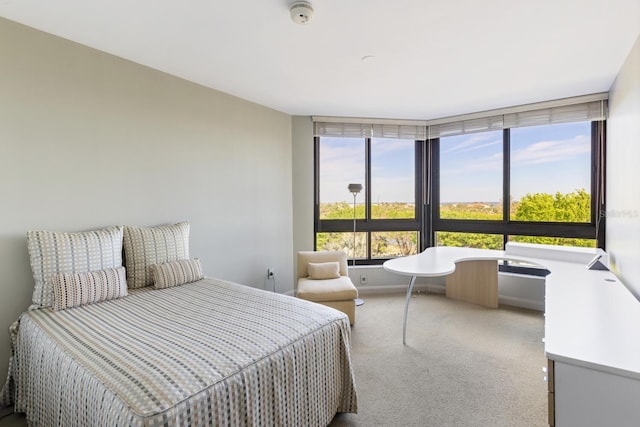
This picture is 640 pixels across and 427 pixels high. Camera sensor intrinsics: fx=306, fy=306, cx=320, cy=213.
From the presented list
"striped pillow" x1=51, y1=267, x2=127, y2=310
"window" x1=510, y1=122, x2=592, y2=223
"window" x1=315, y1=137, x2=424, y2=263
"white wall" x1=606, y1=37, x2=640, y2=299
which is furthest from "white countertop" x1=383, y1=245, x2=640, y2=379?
"striped pillow" x1=51, y1=267, x2=127, y2=310

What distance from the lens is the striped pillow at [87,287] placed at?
1.86m

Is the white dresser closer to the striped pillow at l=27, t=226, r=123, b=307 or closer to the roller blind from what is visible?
the roller blind

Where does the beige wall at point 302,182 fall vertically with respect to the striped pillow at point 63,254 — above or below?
above

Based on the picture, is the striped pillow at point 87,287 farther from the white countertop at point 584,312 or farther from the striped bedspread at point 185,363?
the white countertop at point 584,312

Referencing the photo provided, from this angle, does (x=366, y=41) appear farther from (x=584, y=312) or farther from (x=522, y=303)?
(x=522, y=303)

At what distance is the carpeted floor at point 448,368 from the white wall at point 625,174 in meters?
0.98

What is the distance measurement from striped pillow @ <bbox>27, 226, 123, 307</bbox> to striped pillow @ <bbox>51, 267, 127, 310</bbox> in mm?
56

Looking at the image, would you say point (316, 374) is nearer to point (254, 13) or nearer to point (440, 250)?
point (254, 13)

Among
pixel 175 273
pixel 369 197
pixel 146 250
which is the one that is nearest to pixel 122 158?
pixel 146 250

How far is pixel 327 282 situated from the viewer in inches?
130

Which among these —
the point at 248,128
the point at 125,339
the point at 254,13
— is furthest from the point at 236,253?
the point at 254,13

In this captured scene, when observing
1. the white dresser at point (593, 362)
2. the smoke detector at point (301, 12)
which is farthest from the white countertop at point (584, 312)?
the smoke detector at point (301, 12)

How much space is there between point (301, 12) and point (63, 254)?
207cm

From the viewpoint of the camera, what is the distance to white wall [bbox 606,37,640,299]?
206 cm
